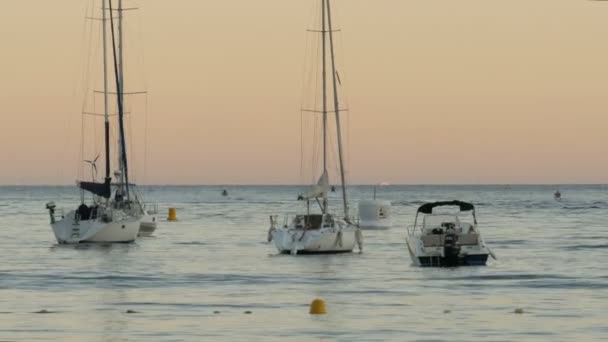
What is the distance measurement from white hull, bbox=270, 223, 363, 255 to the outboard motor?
10.3 meters

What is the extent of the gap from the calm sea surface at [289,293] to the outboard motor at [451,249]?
544 millimetres

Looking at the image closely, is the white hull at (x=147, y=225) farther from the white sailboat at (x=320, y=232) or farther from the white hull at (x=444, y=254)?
the white hull at (x=444, y=254)

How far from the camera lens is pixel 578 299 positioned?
47.7m

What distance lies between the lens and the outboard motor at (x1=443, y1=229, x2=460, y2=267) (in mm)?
63688

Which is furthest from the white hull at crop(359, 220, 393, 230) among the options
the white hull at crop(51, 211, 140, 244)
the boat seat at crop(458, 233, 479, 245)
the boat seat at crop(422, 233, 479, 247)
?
the boat seat at crop(422, 233, 479, 247)

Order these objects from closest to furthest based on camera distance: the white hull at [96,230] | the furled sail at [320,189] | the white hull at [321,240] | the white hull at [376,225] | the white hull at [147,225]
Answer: the white hull at [321,240] → the furled sail at [320,189] → the white hull at [96,230] → the white hull at [147,225] → the white hull at [376,225]

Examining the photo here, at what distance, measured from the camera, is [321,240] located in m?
73.1

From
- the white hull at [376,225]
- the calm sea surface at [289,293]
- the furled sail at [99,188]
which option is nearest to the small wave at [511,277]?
the calm sea surface at [289,293]

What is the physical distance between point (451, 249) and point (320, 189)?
13904 mm

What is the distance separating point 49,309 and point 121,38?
54377 mm

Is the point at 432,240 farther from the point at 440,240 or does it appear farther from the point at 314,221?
the point at 314,221

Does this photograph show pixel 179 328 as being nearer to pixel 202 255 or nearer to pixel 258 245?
pixel 202 255

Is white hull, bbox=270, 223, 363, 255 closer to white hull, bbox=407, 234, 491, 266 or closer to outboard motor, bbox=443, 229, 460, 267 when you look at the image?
white hull, bbox=407, 234, 491, 266

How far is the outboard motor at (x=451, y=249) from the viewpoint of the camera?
63.7 meters
